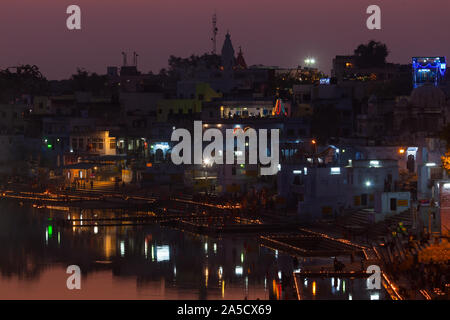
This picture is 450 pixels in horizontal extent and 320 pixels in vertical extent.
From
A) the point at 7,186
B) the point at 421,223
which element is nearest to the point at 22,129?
the point at 7,186

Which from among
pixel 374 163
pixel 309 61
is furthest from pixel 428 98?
pixel 309 61

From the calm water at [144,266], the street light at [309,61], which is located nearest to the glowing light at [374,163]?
the calm water at [144,266]

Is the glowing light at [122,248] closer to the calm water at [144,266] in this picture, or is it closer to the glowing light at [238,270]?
the calm water at [144,266]

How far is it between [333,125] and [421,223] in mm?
24007

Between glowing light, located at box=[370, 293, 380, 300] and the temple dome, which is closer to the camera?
glowing light, located at box=[370, 293, 380, 300]

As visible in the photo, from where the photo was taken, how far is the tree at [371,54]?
85.3 m

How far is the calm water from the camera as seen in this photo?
29812 mm

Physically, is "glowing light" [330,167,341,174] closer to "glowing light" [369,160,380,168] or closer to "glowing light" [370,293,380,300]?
"glowing light" [369,160,380,168]

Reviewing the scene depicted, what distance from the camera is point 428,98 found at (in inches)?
2029

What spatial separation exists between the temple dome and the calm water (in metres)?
15.9

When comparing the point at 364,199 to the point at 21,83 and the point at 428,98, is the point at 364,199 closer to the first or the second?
the point at 428,98

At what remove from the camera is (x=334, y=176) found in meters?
41.1

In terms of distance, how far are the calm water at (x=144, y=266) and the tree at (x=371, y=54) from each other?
1824 inches

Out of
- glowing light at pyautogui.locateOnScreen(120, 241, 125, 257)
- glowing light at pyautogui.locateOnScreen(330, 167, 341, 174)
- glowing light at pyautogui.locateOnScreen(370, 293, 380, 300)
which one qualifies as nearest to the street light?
glowing light at pyautogui.locateOnScreen(330, 167, 341, 174)
